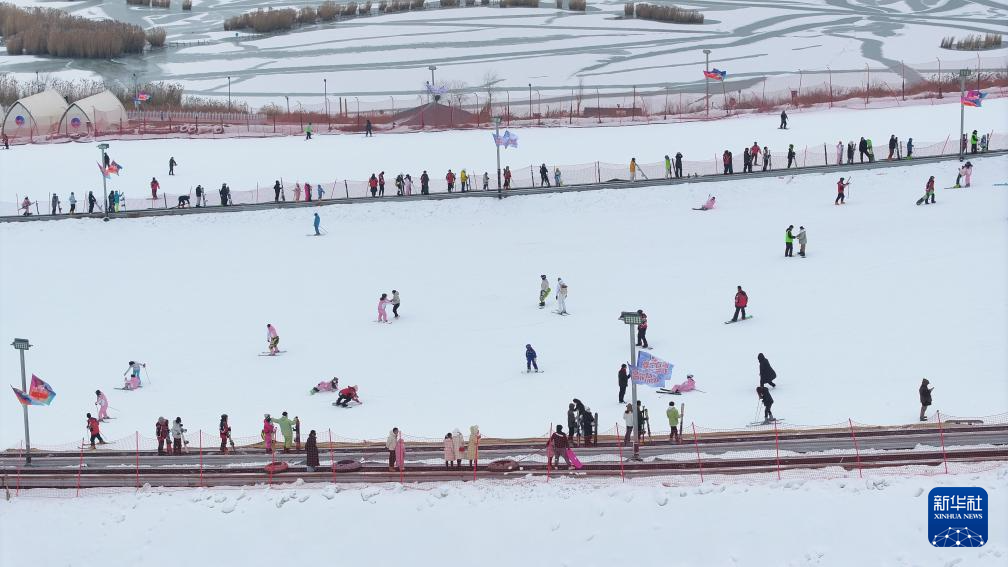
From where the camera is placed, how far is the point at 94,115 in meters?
71.6

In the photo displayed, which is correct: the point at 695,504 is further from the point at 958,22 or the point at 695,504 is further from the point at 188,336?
the point at 958,22

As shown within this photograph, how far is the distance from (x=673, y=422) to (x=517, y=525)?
4319mm

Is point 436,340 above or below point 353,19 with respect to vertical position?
below

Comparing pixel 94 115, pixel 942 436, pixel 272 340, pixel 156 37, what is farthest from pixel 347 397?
pixel 156 37

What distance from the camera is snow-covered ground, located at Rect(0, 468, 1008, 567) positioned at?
21.3 m

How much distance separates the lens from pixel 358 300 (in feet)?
133

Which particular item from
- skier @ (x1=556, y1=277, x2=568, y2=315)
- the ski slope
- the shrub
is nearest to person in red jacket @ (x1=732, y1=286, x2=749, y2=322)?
the ski slope

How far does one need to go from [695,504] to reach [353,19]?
92280 mm

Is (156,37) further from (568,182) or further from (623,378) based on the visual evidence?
(623,378)

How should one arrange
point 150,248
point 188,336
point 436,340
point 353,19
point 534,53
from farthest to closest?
1. point 353,19
2. point 534,53
3. point 150,248
4. point 188,336
5. point 436,340

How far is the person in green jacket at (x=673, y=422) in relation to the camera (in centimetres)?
2541

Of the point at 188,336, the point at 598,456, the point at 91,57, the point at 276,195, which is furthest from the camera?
the point at 91,57

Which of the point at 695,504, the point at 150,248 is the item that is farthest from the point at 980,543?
the point at 150,248

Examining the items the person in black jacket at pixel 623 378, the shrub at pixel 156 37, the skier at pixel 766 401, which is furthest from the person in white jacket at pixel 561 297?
the shrub at pixel 156 37
